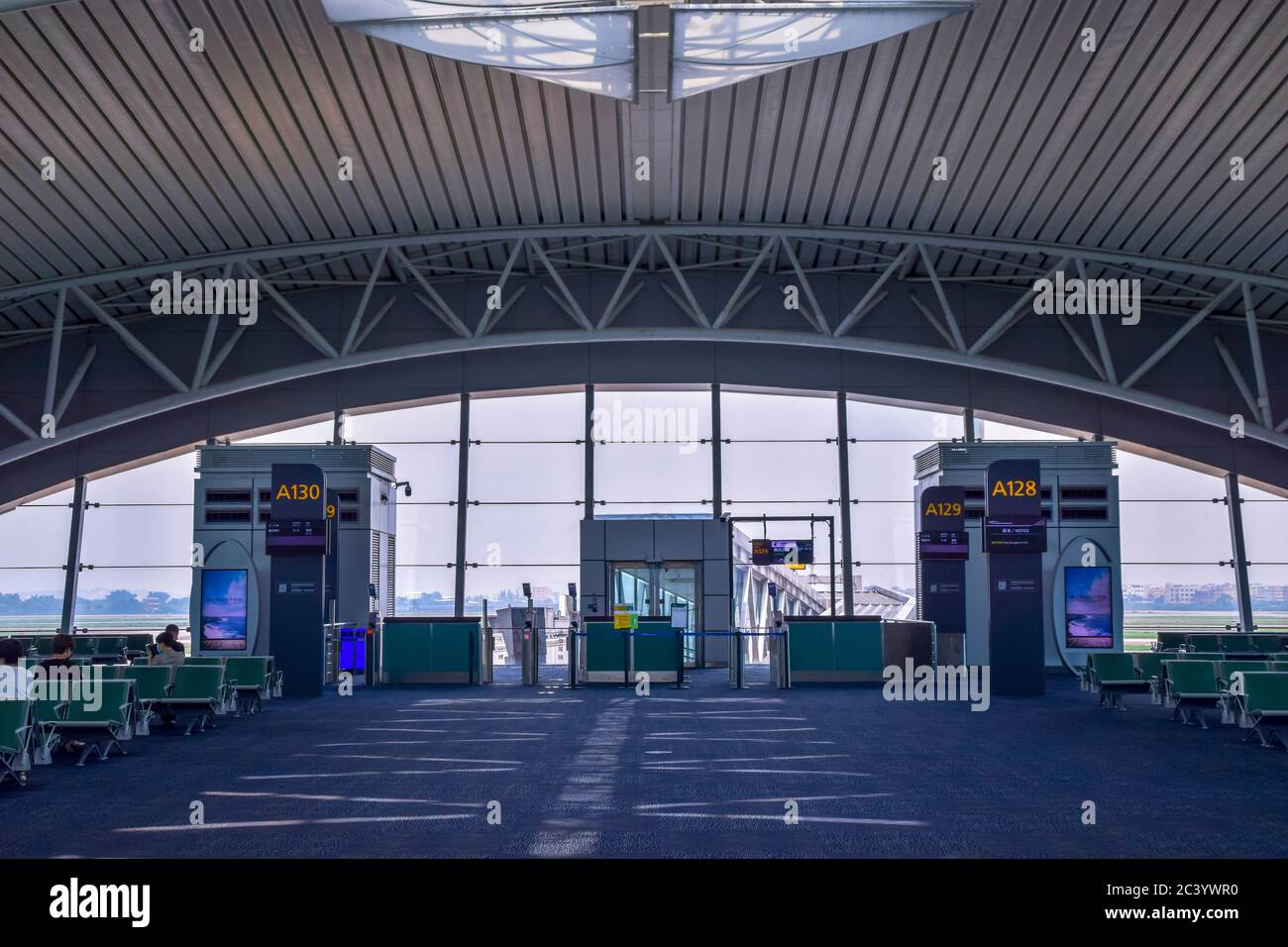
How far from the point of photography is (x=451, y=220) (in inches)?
796

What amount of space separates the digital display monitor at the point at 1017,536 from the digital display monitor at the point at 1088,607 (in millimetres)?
5693

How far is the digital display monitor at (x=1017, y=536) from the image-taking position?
1630cm

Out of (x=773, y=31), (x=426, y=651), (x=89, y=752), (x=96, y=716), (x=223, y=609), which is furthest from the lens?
(x=223, y=609)

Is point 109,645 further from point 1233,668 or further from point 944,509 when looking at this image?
point 1233,668

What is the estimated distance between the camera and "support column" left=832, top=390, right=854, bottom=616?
2380 centimetres

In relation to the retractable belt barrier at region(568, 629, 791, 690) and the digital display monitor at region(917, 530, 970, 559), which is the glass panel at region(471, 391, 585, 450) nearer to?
the retractable belt barrier at region(568, 629, 791, 690)

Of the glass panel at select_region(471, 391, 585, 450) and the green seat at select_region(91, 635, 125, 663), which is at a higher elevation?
the glass panel at select_region(471, 391, 585, 450)

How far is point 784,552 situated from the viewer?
22.5 metres

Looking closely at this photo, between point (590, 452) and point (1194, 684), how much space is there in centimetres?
1400

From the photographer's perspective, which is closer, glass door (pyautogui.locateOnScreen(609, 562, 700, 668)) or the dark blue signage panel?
the dark blue signage panel

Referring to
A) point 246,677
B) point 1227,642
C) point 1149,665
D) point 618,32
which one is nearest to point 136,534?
point 246,677

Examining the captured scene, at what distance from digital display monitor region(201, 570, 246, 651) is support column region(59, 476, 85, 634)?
4611 millimetres

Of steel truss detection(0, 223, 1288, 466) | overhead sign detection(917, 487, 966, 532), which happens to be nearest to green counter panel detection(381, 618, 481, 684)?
steel truss detection(0, 223, 1288, 466)
